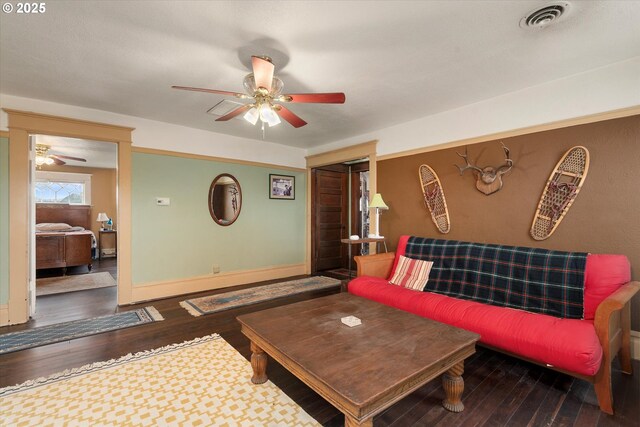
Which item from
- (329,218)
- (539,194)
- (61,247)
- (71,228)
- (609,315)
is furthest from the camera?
(71,228)

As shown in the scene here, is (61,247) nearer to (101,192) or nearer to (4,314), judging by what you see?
(101,192)

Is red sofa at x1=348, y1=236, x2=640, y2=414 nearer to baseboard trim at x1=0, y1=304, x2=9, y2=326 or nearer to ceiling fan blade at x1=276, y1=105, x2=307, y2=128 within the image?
ceiling fan blade at x1=276, y1=105, x2=307, y2=128

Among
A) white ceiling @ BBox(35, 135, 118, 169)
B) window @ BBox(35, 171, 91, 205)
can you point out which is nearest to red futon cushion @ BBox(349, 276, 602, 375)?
white ceiling @ BBox(35, 135, 118, 169)

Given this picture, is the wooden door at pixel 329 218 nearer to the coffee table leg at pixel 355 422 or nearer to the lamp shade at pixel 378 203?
the lamp shade at pixel 378 203

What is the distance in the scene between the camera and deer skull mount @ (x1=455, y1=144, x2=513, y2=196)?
2.88 metres

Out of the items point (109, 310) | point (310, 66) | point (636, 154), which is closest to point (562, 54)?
point (636, 154)

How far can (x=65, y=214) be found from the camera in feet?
23.0

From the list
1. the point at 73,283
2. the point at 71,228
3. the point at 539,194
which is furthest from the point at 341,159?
the point at 71,228

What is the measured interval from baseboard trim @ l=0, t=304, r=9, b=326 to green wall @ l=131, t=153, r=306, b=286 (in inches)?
45.2

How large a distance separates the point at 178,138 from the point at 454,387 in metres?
4.31

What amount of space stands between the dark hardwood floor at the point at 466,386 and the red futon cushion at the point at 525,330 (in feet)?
0.79

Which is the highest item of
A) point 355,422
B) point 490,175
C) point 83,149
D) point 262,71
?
point 83,149

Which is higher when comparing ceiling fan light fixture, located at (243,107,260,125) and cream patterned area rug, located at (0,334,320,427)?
ceiling fan light fixture, located at (243,107,260,125)

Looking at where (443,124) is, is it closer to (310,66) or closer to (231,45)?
(310,66)
